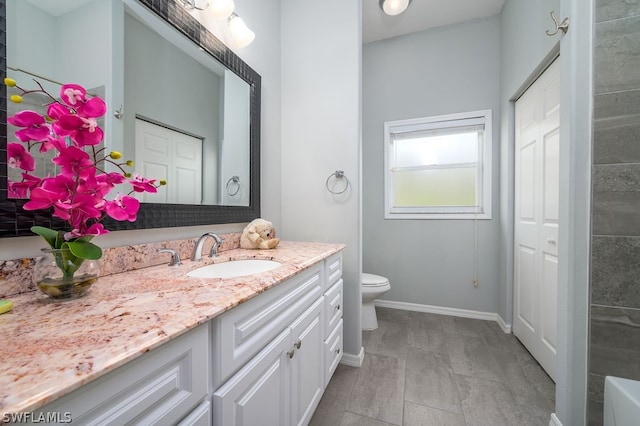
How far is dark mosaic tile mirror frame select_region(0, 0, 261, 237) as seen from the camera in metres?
0.67

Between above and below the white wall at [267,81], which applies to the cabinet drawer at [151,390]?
below

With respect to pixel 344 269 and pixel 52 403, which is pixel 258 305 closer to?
pixel 52 403

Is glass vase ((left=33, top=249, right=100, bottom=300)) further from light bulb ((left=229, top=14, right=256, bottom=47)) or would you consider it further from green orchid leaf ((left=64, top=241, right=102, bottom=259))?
light bulb ((left=229, top=14, right=256, bottom=47))

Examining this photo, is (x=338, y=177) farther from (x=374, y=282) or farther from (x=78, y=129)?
(x=78, y=129)

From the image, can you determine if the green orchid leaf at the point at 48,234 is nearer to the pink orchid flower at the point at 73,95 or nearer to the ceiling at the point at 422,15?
the pink orchid flower at the point at 73,95

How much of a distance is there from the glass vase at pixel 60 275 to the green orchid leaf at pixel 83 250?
50mm

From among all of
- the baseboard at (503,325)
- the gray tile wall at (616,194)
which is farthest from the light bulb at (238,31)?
the baseboard at (503,325)

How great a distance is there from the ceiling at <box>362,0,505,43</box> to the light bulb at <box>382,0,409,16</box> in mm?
140

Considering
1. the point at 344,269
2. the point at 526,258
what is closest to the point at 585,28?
the point at 526,258

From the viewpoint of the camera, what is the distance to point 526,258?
195 cm

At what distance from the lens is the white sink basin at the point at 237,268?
113 cm

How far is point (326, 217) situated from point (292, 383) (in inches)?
41.8

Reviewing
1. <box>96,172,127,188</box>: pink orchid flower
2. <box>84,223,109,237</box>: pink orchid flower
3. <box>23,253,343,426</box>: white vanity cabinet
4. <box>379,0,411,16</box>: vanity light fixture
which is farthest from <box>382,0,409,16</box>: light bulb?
<box>84,223,109,237</box>: pink orchid flower

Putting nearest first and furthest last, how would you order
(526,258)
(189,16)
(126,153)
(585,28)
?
(126,153) < (585,28) < (189,16) < (526,258)
